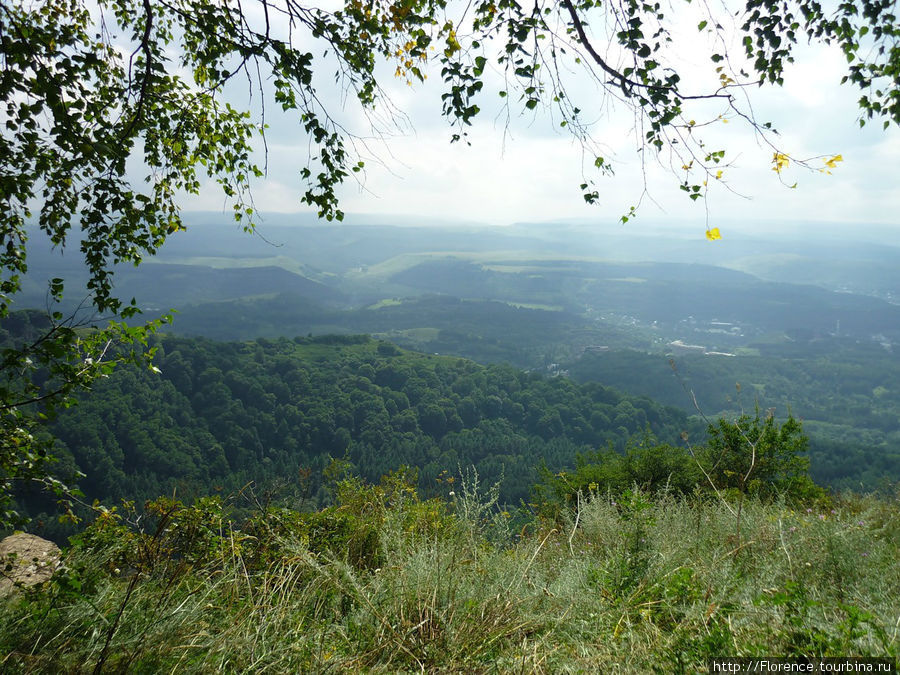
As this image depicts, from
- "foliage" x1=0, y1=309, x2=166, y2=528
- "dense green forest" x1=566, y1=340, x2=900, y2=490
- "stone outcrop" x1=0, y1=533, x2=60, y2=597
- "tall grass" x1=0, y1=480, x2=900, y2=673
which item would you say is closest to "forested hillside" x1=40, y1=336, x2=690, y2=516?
"dense green forest" x1=566, y1=340, x2=900, y2=490

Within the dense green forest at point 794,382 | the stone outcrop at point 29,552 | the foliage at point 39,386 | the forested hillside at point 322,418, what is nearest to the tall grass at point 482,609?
the stone outcrop at point 29,552

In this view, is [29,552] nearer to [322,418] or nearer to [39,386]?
[39,386]

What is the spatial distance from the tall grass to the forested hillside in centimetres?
5611

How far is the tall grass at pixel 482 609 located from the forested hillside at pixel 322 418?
5611cm

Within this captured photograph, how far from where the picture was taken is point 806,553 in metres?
3.16

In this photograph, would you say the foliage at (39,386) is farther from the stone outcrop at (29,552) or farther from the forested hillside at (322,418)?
the forested hillside at (322,418)

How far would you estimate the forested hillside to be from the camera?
227ft

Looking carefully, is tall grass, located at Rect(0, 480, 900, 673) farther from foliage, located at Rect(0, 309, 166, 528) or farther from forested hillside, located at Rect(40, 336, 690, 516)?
forested hillside, located at Rect(40, 336, 690, 516)

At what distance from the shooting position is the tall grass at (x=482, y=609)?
6.31 feet

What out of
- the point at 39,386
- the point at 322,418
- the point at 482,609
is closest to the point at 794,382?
the point at 322,418

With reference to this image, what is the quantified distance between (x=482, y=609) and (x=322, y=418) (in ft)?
301

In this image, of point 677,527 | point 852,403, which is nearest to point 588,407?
point 852,403

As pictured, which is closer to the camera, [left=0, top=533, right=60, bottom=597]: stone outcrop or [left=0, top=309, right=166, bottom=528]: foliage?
[left=0, top=309, right=166, bottom=528]: foliage

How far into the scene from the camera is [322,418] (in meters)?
89.5
